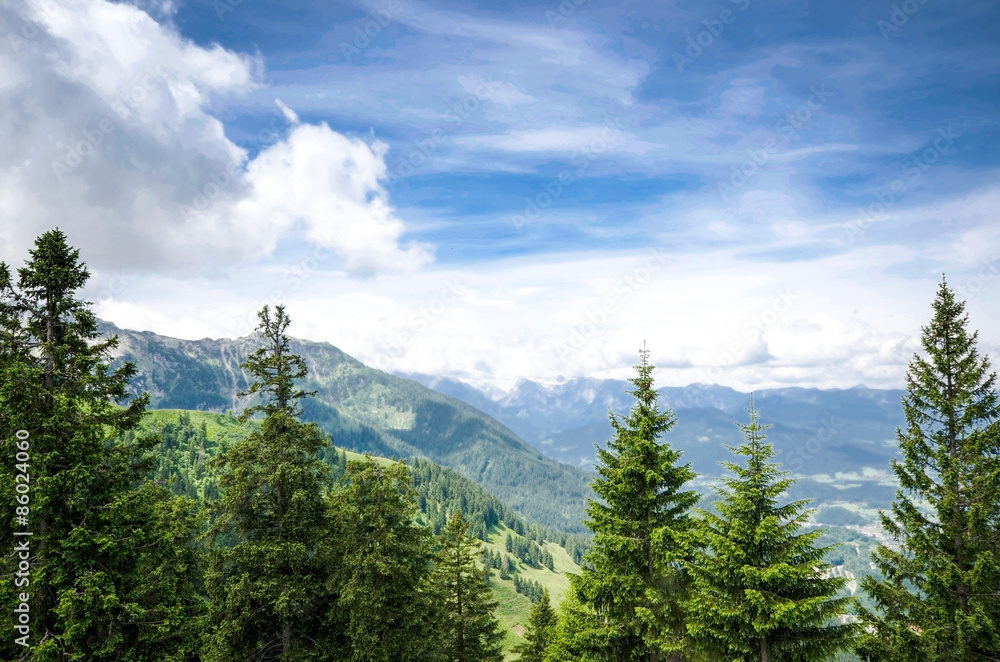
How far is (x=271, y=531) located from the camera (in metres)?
23.2

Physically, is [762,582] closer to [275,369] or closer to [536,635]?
[275,369]

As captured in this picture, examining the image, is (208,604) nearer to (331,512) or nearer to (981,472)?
(331,512)

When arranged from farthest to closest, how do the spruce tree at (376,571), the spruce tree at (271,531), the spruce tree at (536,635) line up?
the spruce tree at (536,635)
the spruce tree at (376,571)
the spruce tree at (271,531)

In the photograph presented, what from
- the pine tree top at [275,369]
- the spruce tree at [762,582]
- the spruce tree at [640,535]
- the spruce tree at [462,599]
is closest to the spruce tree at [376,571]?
the pine tree top at [275,369]

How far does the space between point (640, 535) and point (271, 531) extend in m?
16.3

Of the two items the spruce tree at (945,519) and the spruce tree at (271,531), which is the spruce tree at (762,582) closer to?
the spruce tree at (945,519)

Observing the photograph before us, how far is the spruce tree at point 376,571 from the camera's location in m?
23.1

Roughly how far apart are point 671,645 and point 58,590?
20.1 m

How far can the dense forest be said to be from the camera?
16234mm

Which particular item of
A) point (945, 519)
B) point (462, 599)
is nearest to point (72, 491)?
point (462, 599)

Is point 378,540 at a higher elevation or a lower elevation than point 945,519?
lower

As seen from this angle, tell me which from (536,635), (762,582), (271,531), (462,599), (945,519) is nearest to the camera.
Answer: (762,582)

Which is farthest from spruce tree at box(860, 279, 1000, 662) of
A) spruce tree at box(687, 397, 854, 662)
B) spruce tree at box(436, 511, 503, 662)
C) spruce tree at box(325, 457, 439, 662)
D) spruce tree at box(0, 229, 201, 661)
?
spruce tree at box(0, 229, 201, 661)

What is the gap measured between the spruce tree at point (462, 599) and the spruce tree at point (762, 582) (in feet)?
66.5
